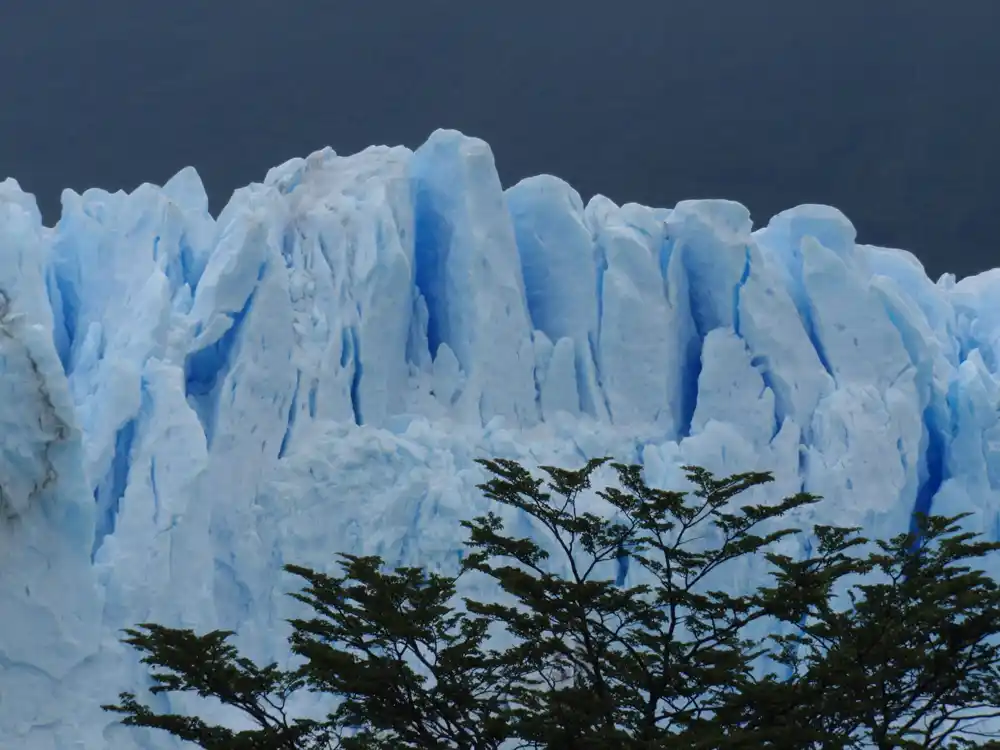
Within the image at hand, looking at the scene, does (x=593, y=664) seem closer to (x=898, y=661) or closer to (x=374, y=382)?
(x=898, y=661)

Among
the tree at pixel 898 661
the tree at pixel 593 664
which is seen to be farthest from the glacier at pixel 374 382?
the tree at pixel 898 661

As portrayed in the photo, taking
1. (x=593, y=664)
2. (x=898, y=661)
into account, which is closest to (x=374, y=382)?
(x=593, y=664)

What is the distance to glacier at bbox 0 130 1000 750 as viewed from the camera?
51.4 feet

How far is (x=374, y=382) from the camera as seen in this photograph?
18719 mm

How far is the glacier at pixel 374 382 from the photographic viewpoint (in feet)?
51.4

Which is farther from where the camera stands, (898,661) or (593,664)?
(593,664)

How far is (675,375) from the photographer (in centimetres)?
2078

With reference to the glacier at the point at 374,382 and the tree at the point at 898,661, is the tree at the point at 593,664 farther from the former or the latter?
the glacier at the point at 374,382

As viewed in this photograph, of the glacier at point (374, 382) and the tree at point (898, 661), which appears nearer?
the tree at point (898, 661)

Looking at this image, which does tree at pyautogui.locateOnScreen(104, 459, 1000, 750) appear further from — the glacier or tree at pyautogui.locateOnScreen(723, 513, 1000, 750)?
the glacier

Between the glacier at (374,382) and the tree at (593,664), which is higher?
the glacier at (374,382)

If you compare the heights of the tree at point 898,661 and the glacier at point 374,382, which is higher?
the glacier at point 374,382

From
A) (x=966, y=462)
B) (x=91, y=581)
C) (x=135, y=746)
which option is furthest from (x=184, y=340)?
(x=966, y=462)

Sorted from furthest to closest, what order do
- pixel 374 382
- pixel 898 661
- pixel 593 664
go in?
pixel 374 382 → pixel 593 664 → pixel 898 661
